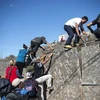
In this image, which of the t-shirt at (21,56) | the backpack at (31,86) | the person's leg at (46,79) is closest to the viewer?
the backpack at (31,86)

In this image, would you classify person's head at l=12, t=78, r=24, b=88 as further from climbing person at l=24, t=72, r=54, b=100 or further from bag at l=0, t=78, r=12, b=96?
bag at l=0, t=78, r=12, b=96

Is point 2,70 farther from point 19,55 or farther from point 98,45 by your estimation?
point 98,45

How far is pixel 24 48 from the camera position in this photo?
8.82 meters

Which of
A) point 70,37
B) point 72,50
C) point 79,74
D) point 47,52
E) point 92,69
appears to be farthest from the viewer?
point 47,52

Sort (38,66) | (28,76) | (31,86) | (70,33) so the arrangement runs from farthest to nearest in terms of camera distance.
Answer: (38,66), (70,33), (28,76), (31,86)

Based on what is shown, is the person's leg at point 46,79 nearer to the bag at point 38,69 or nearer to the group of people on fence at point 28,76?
the group of people on fence at point 28,76

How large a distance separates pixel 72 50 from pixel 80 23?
44.3 inches

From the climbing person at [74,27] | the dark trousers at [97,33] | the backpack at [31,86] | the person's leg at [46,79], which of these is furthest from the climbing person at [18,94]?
the dark trousers at [97,33]

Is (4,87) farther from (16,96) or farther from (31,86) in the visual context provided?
(31,86)

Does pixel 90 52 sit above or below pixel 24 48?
below

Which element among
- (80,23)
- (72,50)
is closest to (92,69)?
(72,50)

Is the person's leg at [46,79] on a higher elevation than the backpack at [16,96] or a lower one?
higher

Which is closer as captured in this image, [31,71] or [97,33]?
[97,33]

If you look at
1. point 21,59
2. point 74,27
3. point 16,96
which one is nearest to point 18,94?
point 16,96
